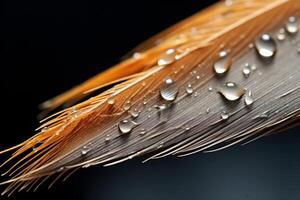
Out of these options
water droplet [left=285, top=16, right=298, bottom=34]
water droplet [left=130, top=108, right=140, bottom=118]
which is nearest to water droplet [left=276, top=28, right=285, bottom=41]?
water droplet [left=285, top=16, right=298, bottom=34]

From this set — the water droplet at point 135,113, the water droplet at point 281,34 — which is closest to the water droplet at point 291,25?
the water droplet at point 281,34

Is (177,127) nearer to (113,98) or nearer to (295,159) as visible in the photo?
(113,98)

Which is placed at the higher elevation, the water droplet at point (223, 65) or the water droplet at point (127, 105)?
the water droplet at point (223, 65)

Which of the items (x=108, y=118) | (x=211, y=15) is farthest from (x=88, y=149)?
(x=211, y=15)

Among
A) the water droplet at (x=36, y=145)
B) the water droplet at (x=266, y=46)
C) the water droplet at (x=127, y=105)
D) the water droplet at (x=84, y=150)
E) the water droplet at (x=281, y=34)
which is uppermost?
the water droplet at (x=281, y=34)

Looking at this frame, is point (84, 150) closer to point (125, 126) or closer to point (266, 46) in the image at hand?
point (125, 126)

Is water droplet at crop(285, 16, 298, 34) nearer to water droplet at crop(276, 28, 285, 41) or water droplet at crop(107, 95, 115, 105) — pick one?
water droplet at crop(276, 28, 285, 41)

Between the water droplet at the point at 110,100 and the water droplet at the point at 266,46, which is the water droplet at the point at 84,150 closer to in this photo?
the water droplet at the point at 110,100
